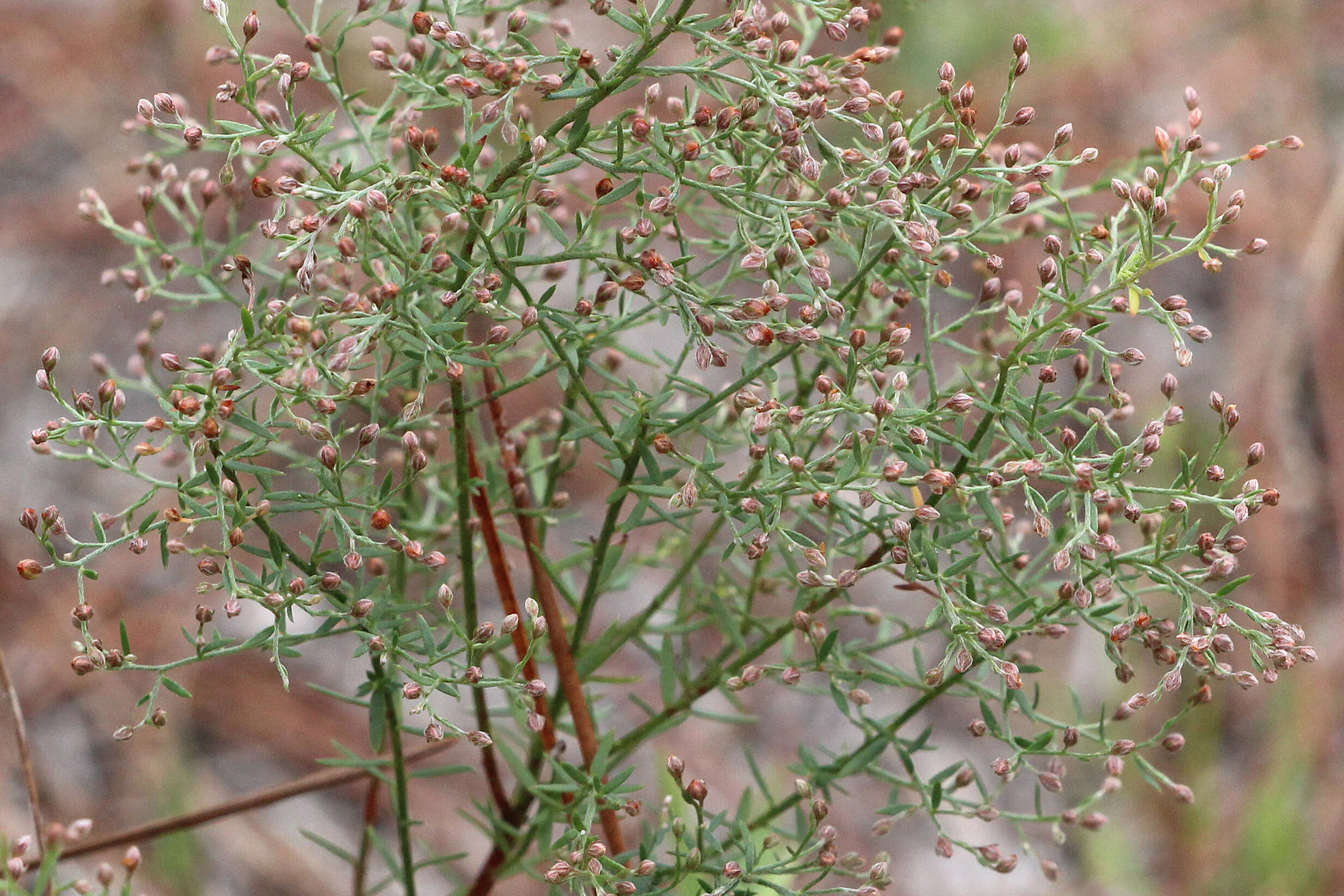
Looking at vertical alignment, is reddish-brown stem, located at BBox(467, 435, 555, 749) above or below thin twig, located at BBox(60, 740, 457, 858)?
above

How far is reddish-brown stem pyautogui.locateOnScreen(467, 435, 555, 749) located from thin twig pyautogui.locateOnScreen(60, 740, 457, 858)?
14 cm

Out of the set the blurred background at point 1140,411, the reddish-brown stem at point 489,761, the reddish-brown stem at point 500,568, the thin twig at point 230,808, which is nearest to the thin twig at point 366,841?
the thin twig at point 230,808

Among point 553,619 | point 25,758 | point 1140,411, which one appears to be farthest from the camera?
point 1140,411

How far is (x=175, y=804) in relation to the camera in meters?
2.75

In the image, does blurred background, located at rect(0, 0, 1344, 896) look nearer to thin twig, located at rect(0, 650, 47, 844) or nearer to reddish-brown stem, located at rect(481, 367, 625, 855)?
thin twig, located at rect(0, 650, 47, 844)

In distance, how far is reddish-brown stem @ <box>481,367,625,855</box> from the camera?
116cm

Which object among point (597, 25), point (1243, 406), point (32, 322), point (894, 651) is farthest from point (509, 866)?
point (597, 25)

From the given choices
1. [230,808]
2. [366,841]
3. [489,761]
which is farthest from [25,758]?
[489,761]

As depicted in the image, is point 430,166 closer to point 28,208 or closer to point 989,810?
point 989,810

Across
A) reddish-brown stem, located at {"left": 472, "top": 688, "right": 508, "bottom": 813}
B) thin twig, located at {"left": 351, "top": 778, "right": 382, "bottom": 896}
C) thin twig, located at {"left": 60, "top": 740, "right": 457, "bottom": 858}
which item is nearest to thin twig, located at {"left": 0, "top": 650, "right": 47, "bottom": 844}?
thin twig, located at {"left": 60, "top": 740, "right": 457, "bottom": 858}

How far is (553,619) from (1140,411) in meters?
3.05

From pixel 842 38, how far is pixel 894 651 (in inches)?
108

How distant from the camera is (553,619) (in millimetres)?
1185

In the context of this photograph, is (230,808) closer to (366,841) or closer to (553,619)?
(366,841)
